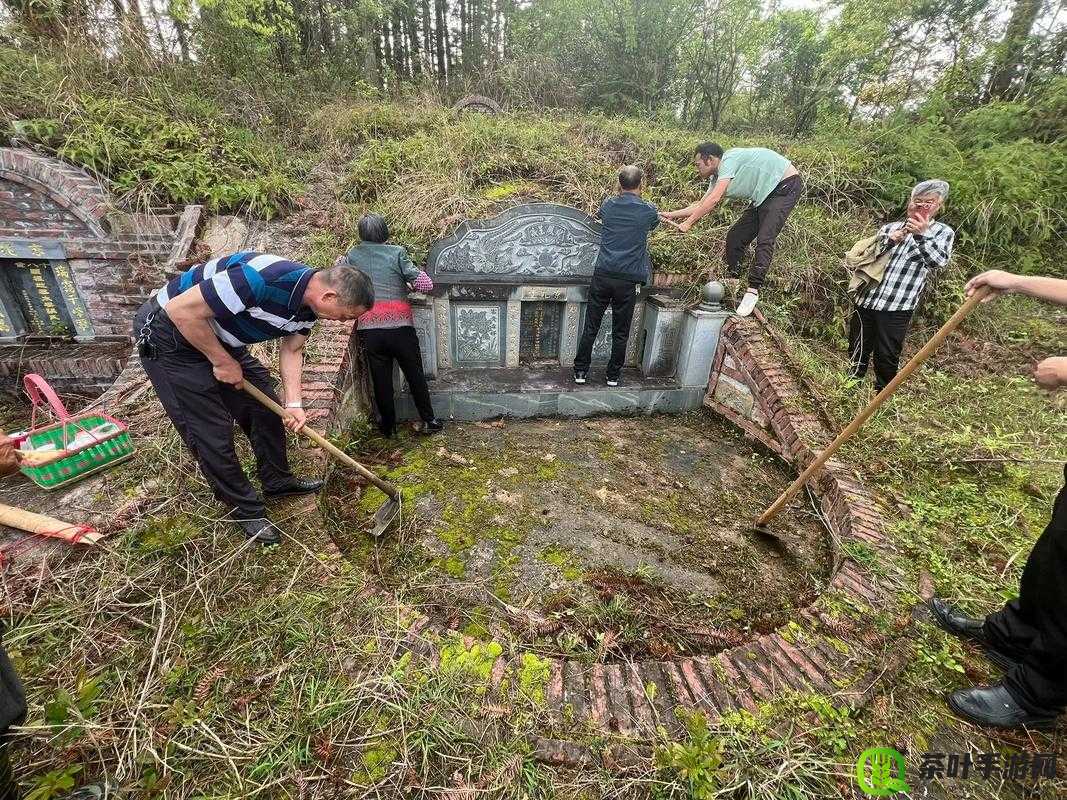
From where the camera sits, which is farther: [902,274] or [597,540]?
[902,274]

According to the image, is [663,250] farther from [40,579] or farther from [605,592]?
[40,579]

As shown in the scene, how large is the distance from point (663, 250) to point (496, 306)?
6.62 feet

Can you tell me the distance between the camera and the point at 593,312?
4723 mm

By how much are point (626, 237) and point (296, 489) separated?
11.8 ft

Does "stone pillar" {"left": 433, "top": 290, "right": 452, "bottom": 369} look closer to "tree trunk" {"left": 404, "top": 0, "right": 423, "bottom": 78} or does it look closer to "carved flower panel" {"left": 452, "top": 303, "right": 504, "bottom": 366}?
"carved flower panel" {"left": 452, "top": 303, "right": 504, "bottom": 366}

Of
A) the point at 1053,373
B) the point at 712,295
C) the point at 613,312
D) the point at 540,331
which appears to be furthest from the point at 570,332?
the point at 1053,373

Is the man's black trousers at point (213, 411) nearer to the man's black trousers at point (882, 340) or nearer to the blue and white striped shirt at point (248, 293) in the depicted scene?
the blue and white striped shirt at point (248, 293)

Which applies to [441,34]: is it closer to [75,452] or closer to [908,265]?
[908,265]

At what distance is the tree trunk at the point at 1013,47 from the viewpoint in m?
6.84

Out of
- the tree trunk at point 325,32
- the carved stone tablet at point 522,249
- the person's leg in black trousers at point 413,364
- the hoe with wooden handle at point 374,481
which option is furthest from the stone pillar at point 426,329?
the tree trunk at point 325,32

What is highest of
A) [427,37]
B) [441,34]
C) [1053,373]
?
[441,34]

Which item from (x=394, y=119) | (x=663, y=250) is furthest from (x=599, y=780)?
(x=394, y=119)

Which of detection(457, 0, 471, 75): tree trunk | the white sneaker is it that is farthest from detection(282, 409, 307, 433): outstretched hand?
detection(457, 0, 471, 75): tree trunk

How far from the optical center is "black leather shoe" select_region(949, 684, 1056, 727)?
1.98 metres
